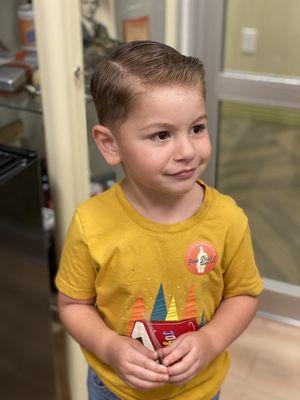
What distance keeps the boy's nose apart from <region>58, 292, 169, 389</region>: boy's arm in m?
0.31

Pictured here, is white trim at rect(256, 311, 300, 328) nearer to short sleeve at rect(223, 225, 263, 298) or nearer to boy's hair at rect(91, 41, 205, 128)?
short sleeve at rect(223, 225, 263, 298)

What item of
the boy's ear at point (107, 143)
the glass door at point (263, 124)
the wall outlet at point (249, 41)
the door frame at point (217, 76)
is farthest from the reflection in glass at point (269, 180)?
the boy's ear at point (107, 143)

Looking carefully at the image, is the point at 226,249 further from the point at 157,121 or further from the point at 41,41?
the point at 41,41

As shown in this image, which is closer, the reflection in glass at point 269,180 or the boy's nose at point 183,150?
the boy's nose at point 183,150

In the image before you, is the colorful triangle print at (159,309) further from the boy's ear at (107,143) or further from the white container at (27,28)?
the white container at (27,28)

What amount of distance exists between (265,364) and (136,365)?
122cm

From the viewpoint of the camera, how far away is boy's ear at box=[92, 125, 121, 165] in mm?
888

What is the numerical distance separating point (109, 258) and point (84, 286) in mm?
83

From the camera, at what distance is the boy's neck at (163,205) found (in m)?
0.92

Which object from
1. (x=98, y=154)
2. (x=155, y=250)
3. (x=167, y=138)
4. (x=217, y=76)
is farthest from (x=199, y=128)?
(x=217, y=76)

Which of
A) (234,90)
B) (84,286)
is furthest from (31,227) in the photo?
(234,90)

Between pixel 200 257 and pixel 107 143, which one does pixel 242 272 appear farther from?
pixel 107 143

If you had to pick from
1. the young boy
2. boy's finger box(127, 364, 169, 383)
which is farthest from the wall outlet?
boy's finger box(127, 364, 169, 383)

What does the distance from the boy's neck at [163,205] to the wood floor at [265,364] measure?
3.63 ft
